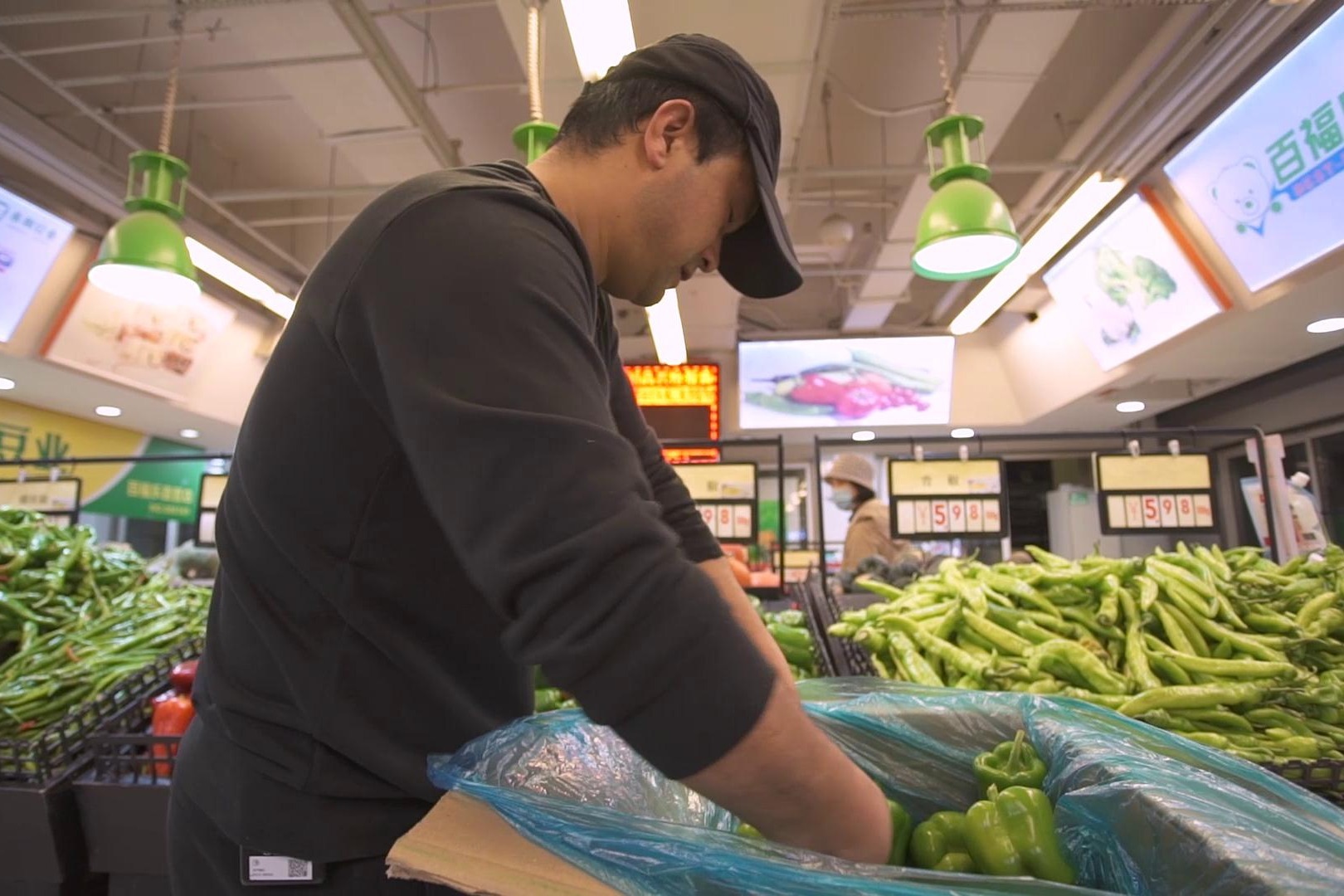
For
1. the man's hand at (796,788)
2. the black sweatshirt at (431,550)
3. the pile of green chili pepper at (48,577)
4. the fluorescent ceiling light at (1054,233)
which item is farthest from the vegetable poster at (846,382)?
the man's hand at (796,788)

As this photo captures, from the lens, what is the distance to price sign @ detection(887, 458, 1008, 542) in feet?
12.2

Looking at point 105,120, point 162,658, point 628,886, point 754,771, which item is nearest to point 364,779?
point 628,886

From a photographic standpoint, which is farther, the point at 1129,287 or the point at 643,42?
the point at 1129,287

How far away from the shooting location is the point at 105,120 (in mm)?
5031

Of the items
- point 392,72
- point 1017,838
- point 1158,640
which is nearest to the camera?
point 1017,838

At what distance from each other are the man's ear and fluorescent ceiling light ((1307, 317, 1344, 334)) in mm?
6524

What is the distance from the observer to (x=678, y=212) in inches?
39.0

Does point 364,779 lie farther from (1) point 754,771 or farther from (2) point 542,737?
(1) point 754,771

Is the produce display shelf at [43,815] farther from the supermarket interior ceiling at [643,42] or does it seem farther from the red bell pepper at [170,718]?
the supermarket interior ceiling at [643,42]

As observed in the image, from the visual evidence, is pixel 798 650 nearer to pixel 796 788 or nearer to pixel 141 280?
pixel 796 788

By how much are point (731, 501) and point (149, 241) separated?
9.97 feet

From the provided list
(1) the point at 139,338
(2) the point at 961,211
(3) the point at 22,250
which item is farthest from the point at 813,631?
(1) the point at 139,338

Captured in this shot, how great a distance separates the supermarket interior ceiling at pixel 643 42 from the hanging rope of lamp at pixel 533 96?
71 centimetres

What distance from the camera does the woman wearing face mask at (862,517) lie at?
4973 millimetres
